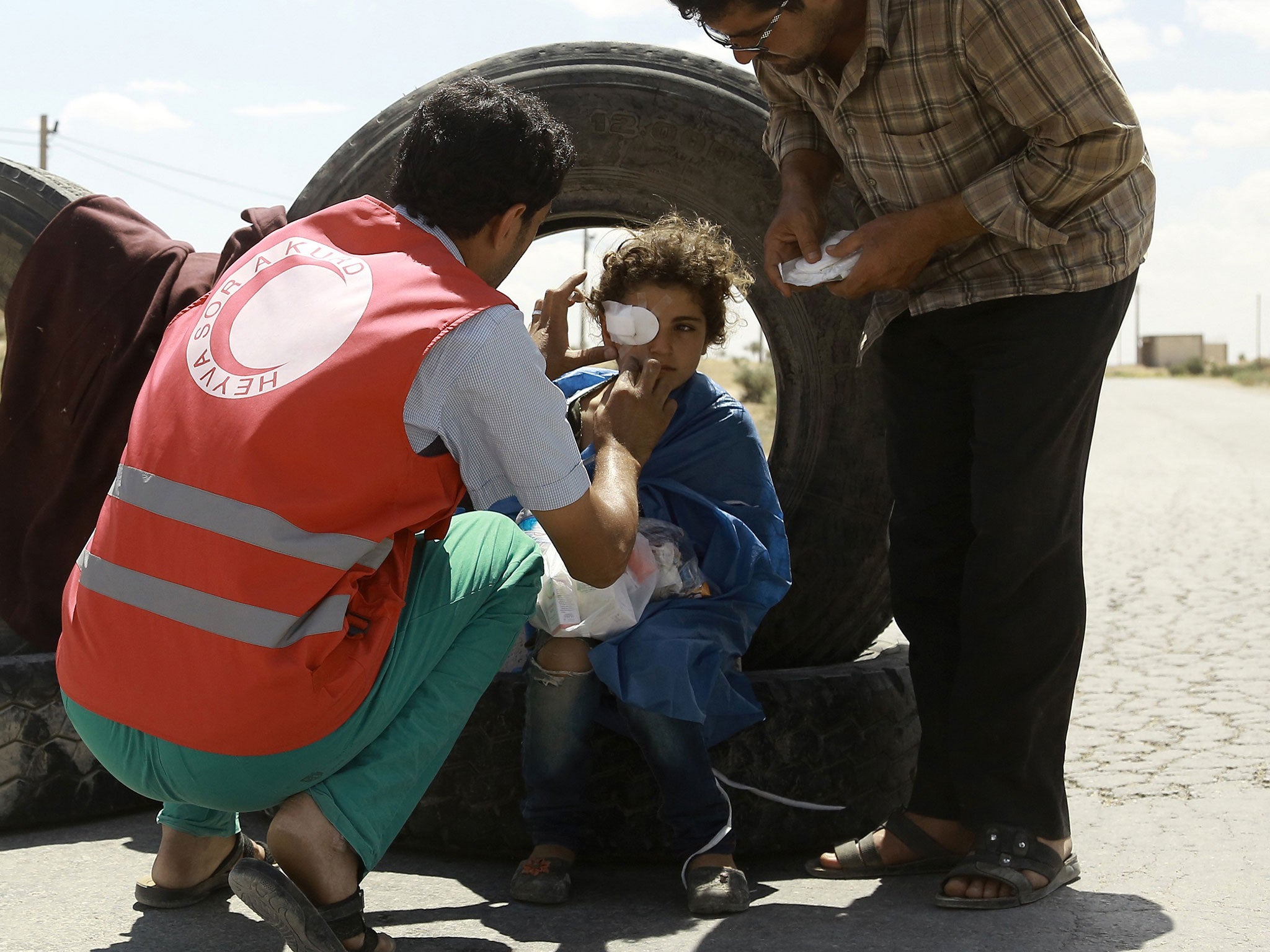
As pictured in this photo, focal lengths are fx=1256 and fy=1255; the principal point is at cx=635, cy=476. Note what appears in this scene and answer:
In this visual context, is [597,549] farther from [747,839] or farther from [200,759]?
[747,839]

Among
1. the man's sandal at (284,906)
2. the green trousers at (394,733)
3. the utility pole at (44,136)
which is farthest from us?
the utility pole at (44,136)

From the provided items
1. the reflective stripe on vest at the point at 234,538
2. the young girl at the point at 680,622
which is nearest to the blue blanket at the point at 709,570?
the young girl at the point at 680,622

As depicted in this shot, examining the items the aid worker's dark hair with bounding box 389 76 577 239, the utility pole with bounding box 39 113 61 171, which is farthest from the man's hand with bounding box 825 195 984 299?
the utility pole with bounding box 39 113 61 171

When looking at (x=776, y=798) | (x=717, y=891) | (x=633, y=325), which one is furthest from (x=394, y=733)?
(x=633, y=325)

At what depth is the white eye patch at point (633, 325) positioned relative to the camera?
275cm

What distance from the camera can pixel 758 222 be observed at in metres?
3.24

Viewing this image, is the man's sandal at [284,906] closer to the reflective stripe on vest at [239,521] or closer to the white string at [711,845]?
the reflective stripe on vest at [239,521]

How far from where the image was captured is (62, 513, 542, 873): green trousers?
6.53 feet

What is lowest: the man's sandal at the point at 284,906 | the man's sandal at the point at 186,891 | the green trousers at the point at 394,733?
the man's sandal at the point at 186,891

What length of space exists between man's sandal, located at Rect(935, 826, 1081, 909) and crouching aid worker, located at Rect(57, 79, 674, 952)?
89 centimetres

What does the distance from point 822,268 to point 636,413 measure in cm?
46

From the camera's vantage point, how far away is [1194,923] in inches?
86.0

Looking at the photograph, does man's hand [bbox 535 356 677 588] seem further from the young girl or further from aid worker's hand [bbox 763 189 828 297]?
aid worker's hand [bbox 763 189 828 297]

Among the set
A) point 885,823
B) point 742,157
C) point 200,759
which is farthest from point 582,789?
point 742,157
